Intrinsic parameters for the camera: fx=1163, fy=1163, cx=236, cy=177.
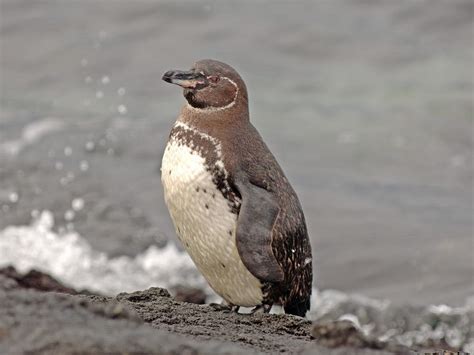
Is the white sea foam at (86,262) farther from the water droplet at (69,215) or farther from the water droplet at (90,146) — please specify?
the water droplet at (90,146)

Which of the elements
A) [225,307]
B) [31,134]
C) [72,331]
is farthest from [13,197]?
[72,331]

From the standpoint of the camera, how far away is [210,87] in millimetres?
6074

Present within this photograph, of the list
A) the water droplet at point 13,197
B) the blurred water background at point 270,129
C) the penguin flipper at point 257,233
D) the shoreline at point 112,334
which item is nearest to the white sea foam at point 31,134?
the blurred water background at point 270,129

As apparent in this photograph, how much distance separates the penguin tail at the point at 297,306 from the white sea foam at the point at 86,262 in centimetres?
495

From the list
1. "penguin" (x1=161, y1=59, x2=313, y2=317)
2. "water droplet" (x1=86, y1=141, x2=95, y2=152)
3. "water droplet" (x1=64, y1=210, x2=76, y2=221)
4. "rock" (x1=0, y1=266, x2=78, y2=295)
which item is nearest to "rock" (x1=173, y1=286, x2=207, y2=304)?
"rock" (x1=0, y1=266, x2=78, y2=295)

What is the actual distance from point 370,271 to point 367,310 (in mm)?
1417

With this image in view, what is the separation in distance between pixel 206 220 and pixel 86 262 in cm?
635

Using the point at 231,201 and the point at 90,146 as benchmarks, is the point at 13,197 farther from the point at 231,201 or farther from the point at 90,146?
the point at 231,201

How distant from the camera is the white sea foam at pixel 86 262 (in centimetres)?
1137

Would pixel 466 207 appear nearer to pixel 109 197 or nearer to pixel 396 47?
pixel 109 197

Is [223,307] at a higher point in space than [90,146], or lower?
lower

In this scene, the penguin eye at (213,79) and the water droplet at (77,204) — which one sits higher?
the penguin eye at (213,79)

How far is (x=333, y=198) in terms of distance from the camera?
45.3ft

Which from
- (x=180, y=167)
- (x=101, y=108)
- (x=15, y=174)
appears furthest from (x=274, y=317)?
(x=101, y=108)
